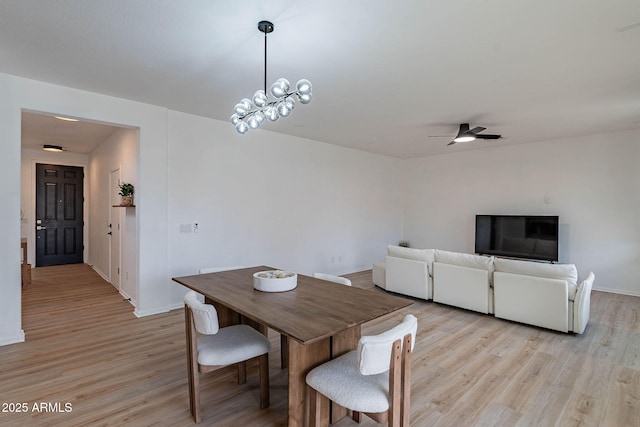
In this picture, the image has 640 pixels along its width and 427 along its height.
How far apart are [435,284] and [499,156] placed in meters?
3.62

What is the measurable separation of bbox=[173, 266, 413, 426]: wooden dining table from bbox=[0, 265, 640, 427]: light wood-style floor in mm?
521

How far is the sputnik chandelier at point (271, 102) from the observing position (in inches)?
81.0

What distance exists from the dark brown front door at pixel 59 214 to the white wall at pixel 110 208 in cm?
48

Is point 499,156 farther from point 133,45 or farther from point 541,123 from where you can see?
point 133,45

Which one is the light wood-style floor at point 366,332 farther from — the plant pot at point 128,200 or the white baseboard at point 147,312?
the plant pot at point 128,200

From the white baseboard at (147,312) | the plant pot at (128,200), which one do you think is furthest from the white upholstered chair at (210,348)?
the plant pot at (128,200)

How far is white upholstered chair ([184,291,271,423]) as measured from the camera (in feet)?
6.32

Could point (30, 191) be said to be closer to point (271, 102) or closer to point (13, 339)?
point (13, 339)

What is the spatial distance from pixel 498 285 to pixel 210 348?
3.52m

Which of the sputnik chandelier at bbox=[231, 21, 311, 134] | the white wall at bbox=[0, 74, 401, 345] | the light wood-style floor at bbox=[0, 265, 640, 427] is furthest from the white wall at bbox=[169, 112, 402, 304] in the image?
the sputnik chandelier at bbox=[231, 21, 311, 134]

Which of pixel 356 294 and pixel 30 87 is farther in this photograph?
pixel 30 87

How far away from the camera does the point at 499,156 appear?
651cm

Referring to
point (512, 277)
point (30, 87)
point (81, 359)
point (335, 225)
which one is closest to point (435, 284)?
point (512, 277)

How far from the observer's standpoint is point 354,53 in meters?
2.68
